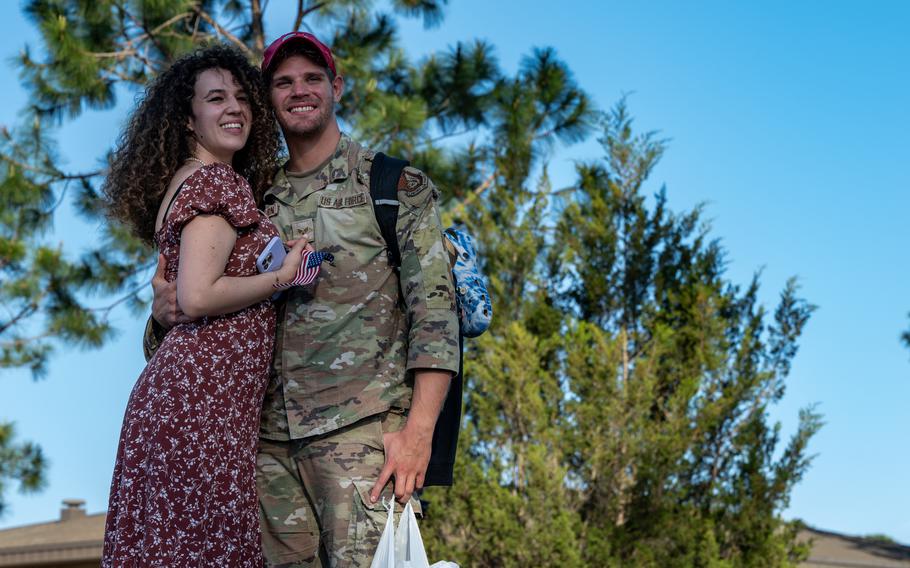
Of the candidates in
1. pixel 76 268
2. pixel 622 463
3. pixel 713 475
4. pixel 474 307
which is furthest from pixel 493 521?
pixel 76 268

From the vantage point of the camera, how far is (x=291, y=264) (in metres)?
2.95

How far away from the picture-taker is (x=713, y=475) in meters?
8.66

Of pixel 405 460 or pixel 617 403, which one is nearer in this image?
pixel 405 460

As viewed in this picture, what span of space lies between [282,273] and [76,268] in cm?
972

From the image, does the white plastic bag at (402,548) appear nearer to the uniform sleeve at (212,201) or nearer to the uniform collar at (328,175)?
the uniform sleeve at (212,201)

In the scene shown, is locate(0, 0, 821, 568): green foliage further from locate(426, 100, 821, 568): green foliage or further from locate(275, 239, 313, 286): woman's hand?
locate(275, 239, 313, 286): woman's hand

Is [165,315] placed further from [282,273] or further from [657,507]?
[657,507]

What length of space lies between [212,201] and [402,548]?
1046 mm

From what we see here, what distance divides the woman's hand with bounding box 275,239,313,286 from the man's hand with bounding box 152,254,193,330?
265mm

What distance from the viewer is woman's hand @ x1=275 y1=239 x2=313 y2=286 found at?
2.92 metres

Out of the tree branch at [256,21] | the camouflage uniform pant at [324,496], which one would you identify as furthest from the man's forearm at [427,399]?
the tree branch at [256,21]

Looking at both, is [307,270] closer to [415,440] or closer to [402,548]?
[415,440]

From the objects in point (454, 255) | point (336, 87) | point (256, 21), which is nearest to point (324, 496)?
point (454, 255)

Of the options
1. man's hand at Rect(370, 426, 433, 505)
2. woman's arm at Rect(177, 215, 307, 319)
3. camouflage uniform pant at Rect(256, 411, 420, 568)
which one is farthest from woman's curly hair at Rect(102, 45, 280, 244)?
man's hand at Rect(370, 426, 433, 505)
